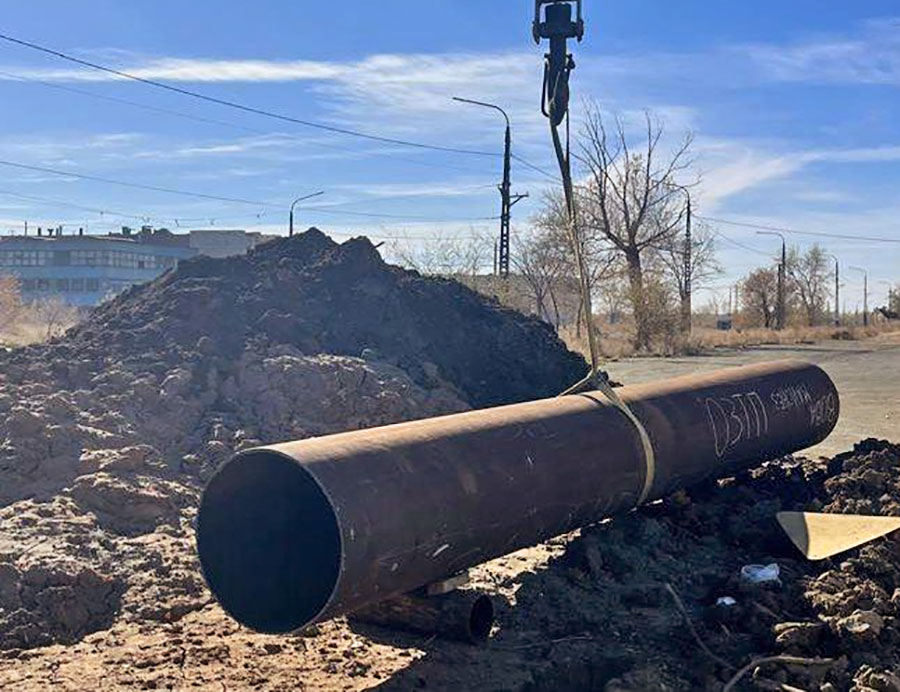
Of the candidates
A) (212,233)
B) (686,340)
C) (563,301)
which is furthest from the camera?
(212,233)

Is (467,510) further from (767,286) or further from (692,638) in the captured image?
(767,286)

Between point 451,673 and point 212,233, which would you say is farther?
point 212,233

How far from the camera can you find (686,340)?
35312 mm

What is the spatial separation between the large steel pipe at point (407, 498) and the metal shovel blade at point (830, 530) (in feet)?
3.13

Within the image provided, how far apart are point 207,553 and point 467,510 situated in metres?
1.25

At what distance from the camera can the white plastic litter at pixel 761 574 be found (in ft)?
19.2

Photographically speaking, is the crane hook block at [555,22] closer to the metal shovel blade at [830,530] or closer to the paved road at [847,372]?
the metal shovel blade at [830,530]

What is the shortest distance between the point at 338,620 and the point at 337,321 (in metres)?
5.80

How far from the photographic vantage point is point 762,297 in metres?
55.9

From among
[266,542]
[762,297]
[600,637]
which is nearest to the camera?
[266,542]

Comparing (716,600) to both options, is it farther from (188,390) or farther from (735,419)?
(188,390)

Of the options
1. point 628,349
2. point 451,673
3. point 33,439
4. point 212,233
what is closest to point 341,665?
point 451,673

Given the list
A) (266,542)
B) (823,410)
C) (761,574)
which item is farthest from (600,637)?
(823,410)

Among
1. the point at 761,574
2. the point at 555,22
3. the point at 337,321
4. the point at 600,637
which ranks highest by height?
the point at 555,22
